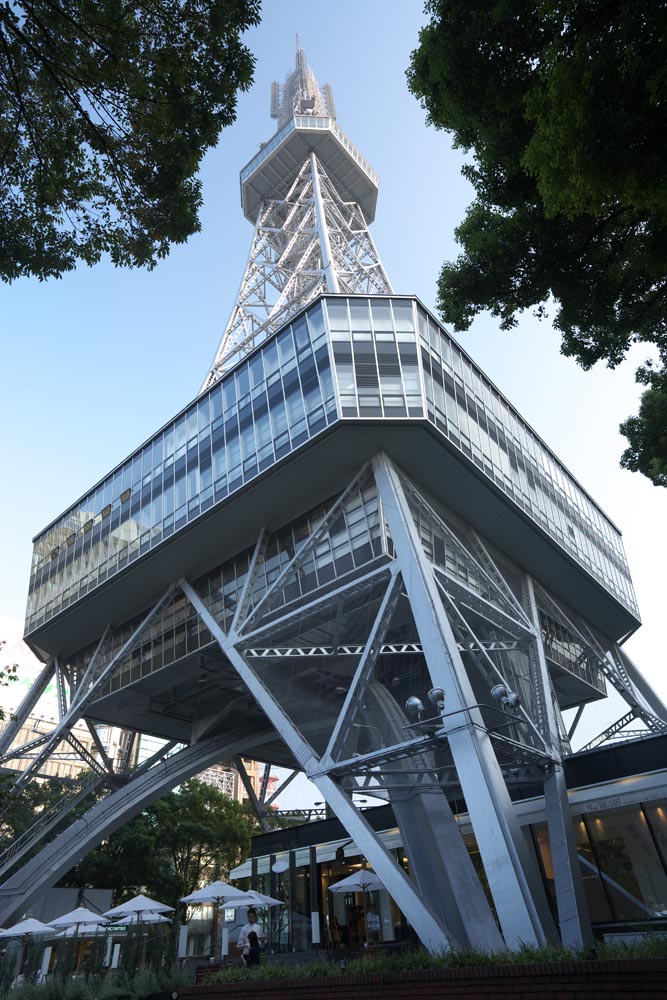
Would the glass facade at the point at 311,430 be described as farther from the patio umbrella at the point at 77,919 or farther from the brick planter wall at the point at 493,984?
the brick planter wall at the point at 493,984

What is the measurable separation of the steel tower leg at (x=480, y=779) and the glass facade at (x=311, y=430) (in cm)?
601

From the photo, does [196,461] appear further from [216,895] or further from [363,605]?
[216,895]

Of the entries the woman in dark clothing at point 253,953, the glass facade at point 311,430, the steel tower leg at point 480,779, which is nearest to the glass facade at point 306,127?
the glass facade at point 311,430

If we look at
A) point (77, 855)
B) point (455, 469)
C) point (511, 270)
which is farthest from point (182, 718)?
point (511, 270)

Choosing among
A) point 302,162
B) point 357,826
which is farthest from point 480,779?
point 302,162

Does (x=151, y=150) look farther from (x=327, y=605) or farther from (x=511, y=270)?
(x=327, y=605)

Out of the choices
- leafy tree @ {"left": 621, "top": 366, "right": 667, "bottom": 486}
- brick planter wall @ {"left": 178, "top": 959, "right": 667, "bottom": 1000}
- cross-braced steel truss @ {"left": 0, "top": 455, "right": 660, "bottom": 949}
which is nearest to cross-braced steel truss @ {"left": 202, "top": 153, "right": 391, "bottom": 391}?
cross-braced steel truss @ {"left": 0, "top": 455, "right": 660, "bottom": 949}

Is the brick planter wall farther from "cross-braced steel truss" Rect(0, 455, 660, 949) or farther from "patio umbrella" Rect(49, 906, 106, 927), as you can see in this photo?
"patio umbrella" Rect(49, 906, 106, 927)

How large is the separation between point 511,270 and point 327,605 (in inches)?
645

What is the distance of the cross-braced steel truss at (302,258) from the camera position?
1939 inches

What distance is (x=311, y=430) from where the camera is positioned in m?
28.3

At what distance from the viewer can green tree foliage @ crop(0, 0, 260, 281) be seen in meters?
10.6

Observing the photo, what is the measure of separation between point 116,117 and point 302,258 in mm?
46622

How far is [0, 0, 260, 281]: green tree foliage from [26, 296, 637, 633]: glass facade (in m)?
15.8
